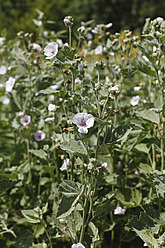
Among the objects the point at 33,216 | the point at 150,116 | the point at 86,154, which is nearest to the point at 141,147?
the point at 150,116

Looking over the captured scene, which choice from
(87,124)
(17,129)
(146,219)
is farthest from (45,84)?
(146,219)

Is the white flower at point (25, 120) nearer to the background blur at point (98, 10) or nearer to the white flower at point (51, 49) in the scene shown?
the white flower at point (51, 49)

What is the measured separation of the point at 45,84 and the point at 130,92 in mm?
1071

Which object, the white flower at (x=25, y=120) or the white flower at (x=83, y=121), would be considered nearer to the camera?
the white flower at (x=83, y=121)

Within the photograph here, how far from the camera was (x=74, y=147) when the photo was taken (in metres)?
1.32

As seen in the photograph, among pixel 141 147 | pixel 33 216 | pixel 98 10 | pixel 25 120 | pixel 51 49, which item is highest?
pixel 98 10

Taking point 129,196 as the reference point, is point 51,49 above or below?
above

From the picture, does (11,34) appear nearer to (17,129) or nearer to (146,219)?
(17,129)

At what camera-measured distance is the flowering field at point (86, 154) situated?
136 cm

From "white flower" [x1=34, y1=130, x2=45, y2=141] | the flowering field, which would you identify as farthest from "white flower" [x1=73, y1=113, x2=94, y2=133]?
"white flower" [x1=34, y1=130, x2=45, y2=141]

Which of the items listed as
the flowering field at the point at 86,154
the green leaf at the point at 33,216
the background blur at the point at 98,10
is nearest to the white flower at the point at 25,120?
the flowering field at the point at 86,154

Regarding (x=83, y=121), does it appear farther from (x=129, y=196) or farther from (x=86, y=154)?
(x=129, y=196)

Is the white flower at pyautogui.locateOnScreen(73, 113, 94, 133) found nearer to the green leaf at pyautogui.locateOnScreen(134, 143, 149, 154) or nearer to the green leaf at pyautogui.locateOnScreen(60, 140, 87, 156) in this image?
the green leaf at pyautogui.locateOnScreen(60, 140, 87, 156)

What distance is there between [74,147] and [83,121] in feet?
0.41
